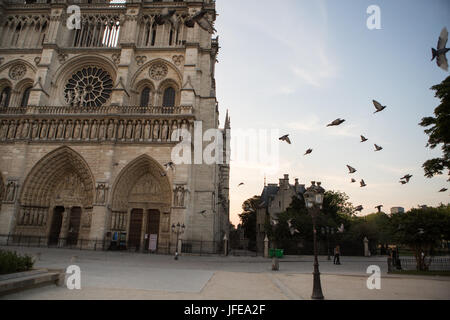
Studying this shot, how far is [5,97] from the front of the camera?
1092 inches

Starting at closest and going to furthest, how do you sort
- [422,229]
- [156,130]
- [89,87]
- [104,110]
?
[422,229] < [156,130] < [104,110] < [89,87]

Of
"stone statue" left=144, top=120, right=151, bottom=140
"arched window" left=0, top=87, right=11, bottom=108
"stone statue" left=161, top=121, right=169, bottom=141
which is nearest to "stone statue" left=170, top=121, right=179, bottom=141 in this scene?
"stone statue" left=161, top=121, right=169, bottom=141

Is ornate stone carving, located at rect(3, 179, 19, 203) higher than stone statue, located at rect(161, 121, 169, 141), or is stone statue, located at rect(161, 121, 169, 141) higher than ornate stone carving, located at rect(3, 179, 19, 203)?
stone statue, located at rect(161, 121, 169, 141)

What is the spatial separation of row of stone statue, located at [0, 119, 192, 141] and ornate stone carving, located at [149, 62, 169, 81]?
19.1 feet

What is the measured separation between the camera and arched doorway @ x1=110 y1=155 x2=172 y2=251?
2266 centimetres

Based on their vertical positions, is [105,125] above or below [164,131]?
above

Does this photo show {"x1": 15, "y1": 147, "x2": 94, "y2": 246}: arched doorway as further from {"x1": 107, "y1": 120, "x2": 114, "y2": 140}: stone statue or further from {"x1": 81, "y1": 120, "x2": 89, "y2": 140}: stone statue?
{"x1": 107, "y1": 120, "x2": 114, "y2": 140}: stone statue

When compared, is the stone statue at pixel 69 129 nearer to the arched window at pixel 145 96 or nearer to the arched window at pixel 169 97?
the arched window at pixel 145 96

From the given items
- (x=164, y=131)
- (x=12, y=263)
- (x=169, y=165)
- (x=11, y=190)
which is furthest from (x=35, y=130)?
(x=12, y=263)

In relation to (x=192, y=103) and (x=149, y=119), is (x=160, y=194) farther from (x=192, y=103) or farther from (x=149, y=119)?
(x=192, y=103)

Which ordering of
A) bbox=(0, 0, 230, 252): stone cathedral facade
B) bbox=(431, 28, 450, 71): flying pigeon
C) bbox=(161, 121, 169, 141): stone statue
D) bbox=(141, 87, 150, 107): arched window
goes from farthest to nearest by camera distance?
bbox=(141, 87, 150, 107): arched window → bbox=(161, 121, 169, 141): stone statue → bbox=(0, 0, 230, 252): stone cathedral facade → bbox=(431, 28, 450, 71): flying pigeon

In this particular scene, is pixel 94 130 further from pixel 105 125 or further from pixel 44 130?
pixel 44 130

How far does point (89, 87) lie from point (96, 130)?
662 centimetres

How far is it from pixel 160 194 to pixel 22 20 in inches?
951
